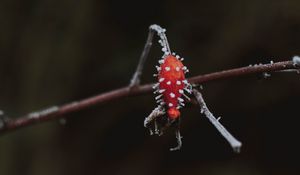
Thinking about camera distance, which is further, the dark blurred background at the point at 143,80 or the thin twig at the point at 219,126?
the dark blurred background at the point at 143,80

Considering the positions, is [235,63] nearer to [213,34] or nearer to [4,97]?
[213,34]

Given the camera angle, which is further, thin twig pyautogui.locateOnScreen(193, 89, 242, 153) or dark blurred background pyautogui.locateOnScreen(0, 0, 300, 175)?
dark blurred background pyautogui.locateOnScreen(0, 0, 300, 175)
